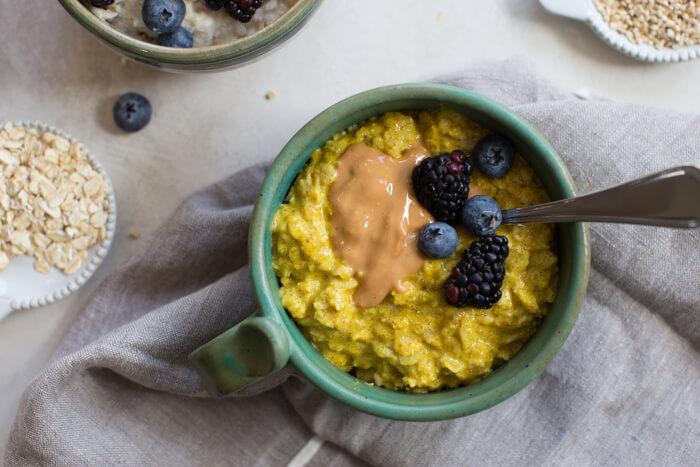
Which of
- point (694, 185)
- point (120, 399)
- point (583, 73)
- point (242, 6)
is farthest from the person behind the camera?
point (583, 73)

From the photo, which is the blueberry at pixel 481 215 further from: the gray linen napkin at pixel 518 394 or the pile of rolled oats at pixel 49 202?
the pile of rolled oats at pixel 49 202

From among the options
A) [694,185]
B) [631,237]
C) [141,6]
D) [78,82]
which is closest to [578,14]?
[631,237]

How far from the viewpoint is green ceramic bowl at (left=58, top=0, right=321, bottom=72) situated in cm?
166

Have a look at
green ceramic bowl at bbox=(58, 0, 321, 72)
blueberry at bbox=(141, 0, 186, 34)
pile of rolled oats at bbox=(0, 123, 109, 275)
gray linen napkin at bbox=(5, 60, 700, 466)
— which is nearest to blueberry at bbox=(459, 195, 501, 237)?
gray linen napkin at bbox=(5, 60, 700, 466)

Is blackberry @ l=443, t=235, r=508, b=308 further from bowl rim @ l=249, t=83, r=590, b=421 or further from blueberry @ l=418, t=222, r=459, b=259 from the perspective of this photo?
bowl rim @ l=249, t=83, r=590, b=421

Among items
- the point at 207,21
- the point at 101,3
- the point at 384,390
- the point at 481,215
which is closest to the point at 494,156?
the point at 481,215

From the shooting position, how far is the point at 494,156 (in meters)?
1.56

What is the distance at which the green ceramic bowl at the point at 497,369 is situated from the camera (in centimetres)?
152

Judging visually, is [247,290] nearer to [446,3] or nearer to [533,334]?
[533,334]

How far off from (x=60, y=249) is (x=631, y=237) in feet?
5.55

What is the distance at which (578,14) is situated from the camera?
80.6 inches

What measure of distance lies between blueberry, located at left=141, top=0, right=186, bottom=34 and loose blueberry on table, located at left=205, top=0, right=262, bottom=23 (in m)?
0.10

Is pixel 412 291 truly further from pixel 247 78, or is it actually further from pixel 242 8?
pixel 247 78

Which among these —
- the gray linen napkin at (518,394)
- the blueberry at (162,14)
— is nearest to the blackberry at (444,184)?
the gray linen napkin at (518,394)
